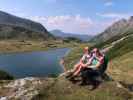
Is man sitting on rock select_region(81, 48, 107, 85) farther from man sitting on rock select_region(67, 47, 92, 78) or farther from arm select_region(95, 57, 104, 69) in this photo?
man sitting on rock select_region(67, 47, 92, 78)

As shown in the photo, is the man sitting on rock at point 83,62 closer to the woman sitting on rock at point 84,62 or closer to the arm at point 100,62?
the woman sitting on rock at point 84,62

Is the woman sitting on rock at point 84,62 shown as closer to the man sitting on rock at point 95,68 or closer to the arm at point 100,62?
A: the man sitting on rock at point 95,68

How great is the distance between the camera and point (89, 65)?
31.1 m

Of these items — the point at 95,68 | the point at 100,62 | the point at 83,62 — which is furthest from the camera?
the point at 95,68

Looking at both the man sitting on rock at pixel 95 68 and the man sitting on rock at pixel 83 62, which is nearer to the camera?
the man sitting on rock at pixel 83 62

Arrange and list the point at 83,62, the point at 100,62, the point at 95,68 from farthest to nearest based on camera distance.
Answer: the point at 95,68 → the point at 100,62 → the point at 83,62

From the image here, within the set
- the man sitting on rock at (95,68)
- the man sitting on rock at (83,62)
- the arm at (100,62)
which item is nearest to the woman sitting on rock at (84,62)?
the man sitting on rock at (83,62)

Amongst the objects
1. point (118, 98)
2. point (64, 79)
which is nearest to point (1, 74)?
point (64, 79)

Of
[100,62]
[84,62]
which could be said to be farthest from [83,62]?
→ [100,62]

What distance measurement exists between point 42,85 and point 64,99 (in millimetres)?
3192

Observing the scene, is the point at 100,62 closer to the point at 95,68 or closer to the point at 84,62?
the point at 95,68

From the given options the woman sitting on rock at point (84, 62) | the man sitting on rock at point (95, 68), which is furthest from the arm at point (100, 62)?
the woman sitting on rock at point (84, 62)

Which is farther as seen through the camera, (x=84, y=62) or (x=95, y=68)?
(x=95, y=68)

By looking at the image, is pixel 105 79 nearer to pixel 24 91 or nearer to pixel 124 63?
pixel 24 91
